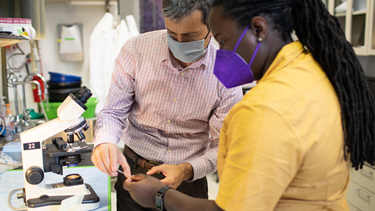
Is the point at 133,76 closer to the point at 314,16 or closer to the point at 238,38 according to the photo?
the point at 238,38

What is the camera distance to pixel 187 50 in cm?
129

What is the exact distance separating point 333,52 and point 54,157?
982mm

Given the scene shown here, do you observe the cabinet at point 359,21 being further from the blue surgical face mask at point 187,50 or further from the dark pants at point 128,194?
the dark pants at point 128,194

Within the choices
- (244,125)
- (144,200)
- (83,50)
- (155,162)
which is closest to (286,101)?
(244,125)

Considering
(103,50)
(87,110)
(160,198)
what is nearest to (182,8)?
(160,198)

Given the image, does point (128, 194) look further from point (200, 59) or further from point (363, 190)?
point (363, 190)

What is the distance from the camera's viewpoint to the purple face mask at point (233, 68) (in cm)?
81

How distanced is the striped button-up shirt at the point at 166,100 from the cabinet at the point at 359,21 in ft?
5.62

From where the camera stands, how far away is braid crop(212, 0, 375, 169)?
700 mm

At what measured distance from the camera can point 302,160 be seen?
2.12ft

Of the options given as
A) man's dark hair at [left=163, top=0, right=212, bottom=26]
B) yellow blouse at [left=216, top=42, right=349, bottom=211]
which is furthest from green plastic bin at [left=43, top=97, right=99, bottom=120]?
yellow blouse at [left=216, top=42, right=349, bottom=211]

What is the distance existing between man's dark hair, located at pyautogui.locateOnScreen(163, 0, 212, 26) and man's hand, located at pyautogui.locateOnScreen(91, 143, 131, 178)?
1.75 ft

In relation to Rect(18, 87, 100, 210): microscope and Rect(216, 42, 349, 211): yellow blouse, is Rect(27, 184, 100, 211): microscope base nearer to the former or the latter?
Rect(18, 87, 100, 210): microscope

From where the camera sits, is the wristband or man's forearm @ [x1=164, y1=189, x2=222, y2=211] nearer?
man's forearm @ [x1=164, y1=189, x2=222, y2=211]
